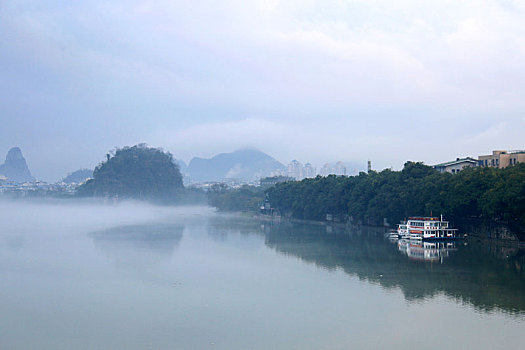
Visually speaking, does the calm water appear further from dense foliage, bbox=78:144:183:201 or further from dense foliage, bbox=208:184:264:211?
dense foliage, bbox=78:144:183:201

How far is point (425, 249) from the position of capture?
3444 centimetres

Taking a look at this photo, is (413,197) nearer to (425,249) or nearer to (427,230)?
(427,230)

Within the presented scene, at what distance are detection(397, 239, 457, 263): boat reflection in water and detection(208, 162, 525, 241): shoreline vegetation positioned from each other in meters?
3.08

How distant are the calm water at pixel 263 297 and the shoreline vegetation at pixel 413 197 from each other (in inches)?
103

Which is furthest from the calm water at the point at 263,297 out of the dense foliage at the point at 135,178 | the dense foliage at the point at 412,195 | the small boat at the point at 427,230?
the dense foliage at the point at 135,178

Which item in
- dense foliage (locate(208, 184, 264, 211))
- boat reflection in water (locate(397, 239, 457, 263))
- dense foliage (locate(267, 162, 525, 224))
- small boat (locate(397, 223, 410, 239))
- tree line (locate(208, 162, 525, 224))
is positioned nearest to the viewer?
boat reflection in water (locate(397, 239, 457, 263))

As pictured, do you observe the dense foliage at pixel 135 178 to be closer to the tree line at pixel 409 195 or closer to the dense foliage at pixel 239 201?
the dense foliage at pixel 239 201

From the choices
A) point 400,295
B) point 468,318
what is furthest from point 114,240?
point 468,318

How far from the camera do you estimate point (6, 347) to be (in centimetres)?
1482

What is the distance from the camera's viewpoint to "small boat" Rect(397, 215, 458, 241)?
37.0m

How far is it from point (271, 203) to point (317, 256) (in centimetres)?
4051

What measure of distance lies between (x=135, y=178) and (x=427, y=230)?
353 ft

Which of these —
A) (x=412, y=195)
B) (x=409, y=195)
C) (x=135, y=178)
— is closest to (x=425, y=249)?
(x=412, y=195)

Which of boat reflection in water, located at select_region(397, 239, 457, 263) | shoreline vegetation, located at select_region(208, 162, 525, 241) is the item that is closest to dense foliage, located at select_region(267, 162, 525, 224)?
shoreline vegetation, located at select_region(208, 162, 525, 241)
